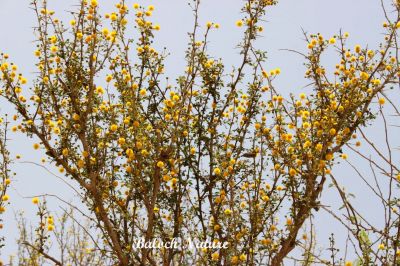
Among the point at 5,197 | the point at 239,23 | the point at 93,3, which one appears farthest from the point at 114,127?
the point at 239,23

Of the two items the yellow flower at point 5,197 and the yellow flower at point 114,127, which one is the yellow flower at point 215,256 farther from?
the yellow flower at point 5,197

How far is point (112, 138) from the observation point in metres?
6.41

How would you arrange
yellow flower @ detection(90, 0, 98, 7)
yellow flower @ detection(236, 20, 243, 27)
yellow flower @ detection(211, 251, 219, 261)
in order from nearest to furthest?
1. yellow flower @ detection(211, 251, 219, 261)
2. yellow flower @ detection(90, 0, 98, 7)
3. yellow flower @ detection(236, 20, 243, 27)

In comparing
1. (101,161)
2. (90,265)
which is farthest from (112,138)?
(90,265)

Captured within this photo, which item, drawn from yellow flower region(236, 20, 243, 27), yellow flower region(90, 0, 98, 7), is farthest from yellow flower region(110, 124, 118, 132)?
yellow flower region(236, 20, 243, 27)

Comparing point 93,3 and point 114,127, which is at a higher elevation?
point 93,3

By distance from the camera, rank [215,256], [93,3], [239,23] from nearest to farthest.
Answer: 1. [215,256]
2. [93,3]
3. [239,23]

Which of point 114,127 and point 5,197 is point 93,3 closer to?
point 114,127

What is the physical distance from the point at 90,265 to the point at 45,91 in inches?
203

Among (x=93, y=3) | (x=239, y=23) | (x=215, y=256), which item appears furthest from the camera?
(x=239, y=23)

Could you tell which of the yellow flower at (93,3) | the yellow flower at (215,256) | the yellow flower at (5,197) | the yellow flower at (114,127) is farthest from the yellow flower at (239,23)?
the yellow flower at (5,197)

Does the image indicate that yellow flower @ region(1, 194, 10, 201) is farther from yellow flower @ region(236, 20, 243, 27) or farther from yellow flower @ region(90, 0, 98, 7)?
yellow flower @ region(236, 20, 243, 27)

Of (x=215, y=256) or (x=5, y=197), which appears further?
(x=5, y=197)

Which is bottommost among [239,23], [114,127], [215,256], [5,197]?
[215,256]
